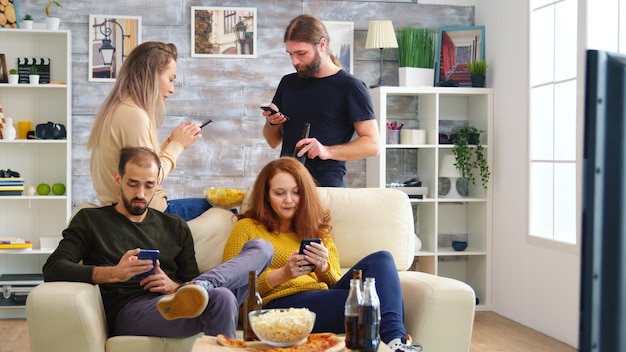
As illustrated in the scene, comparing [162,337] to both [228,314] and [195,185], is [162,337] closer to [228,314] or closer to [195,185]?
[228,314]

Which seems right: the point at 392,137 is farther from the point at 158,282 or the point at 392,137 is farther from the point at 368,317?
the point at 368,317

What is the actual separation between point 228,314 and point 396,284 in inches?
25.2

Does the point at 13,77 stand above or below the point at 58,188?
above

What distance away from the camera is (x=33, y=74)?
19.1 ft

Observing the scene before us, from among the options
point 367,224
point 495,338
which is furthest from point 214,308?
point 495,338

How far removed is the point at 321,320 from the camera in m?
3.08

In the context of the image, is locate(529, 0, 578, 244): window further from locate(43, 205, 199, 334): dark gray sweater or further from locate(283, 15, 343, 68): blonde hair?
locate(43, 205, 199, 334): dark gray sweater

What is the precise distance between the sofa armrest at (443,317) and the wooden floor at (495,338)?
175 cm

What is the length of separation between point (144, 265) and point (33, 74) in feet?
11.3

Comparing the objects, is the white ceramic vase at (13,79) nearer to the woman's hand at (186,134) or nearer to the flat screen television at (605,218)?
the woman's hand at (186,134)

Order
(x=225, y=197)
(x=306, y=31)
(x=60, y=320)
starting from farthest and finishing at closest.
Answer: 1. (x=306, y=31)
2. (x=225, y=197)
3. (x=60, y=320)

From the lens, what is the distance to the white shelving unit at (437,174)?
19.6ft

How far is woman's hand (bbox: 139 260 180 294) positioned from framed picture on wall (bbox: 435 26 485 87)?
3.65 m

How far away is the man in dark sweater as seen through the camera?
281cm
